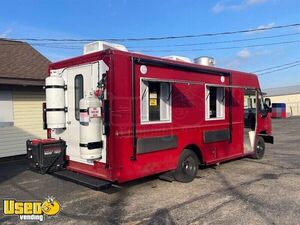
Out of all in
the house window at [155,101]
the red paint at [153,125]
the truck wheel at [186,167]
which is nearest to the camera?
the red paint at [153,125]

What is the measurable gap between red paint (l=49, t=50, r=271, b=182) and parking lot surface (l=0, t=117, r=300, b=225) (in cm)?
54

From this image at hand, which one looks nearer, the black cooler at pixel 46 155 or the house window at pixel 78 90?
the black cooler at pixel 46 155

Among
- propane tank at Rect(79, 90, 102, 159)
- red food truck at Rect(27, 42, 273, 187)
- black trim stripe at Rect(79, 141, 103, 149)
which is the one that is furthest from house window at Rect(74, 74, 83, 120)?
black trim stripe at Rect(79, 141, 103, 149)

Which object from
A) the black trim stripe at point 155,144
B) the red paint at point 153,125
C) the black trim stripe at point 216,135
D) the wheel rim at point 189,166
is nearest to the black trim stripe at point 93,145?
the red paint at point 153,125

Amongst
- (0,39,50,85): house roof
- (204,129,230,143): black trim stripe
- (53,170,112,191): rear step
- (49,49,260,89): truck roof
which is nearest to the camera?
(53,170,112,191): rear step

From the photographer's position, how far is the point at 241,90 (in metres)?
10.3

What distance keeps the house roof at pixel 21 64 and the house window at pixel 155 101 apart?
22.9 feet

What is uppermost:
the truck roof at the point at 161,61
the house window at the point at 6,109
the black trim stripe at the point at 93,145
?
the truck roof at the point at 161,61

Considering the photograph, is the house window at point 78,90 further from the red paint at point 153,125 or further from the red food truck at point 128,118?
the red paint at point 153,125

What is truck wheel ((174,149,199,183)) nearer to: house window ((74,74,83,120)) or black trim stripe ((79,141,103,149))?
black trim stripe ((79,141,103,149))

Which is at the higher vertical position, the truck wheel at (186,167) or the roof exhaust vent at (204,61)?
the roof exhaust vent at (204,61)

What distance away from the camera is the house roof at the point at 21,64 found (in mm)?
12664

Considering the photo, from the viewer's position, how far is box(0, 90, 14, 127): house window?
41.2 feet

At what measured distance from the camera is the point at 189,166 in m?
8.20
